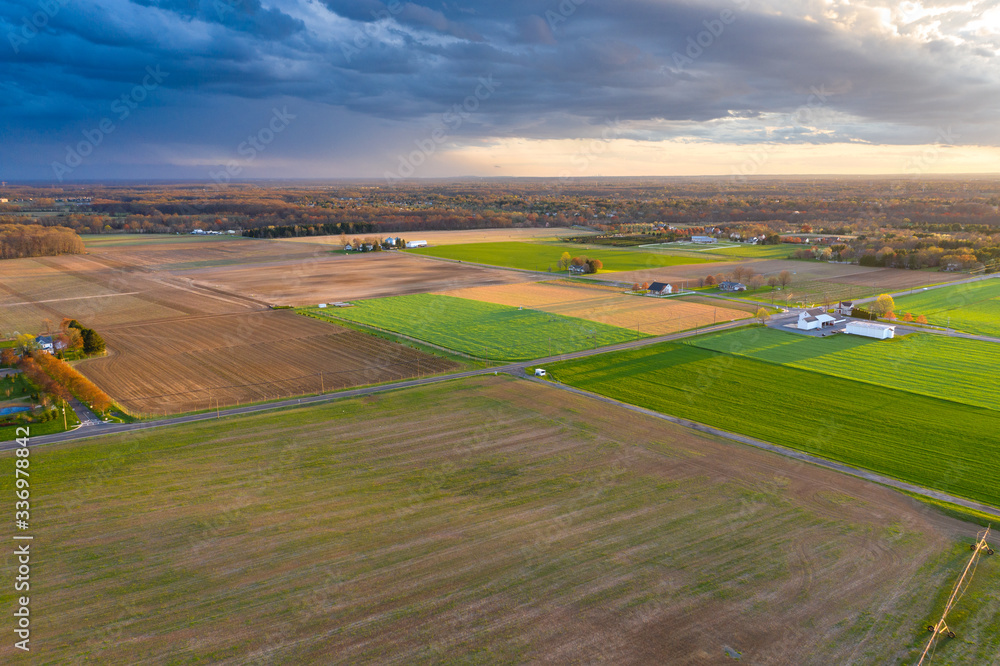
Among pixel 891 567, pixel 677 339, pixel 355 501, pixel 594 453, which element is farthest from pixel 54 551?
pixel 677 339

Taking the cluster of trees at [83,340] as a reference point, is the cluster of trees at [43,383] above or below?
below

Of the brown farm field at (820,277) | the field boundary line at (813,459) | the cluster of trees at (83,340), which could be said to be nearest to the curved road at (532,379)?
the field boundary line at (813,459)

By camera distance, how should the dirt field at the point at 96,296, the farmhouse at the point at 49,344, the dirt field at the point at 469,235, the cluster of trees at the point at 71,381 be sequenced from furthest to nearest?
the dirt field at the point at 469,235
the dirt field at the point at 96,296
the farmhouse at the point at 49,344
the cluster of trees at the point at 71,381

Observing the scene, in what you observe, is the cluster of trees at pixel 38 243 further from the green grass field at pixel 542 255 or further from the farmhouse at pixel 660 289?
the farmhouse at pixel 660 289

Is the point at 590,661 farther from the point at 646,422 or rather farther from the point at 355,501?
the point at 646,422

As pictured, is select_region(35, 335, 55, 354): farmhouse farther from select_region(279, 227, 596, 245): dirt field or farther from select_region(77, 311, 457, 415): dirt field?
select_region(279, 227, 596, 245): dirt field

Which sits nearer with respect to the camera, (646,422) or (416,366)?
(646,422)

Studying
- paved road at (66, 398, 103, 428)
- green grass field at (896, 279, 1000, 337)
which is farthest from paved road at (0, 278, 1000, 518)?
green grass field at (896, 279, 1000, 337)
